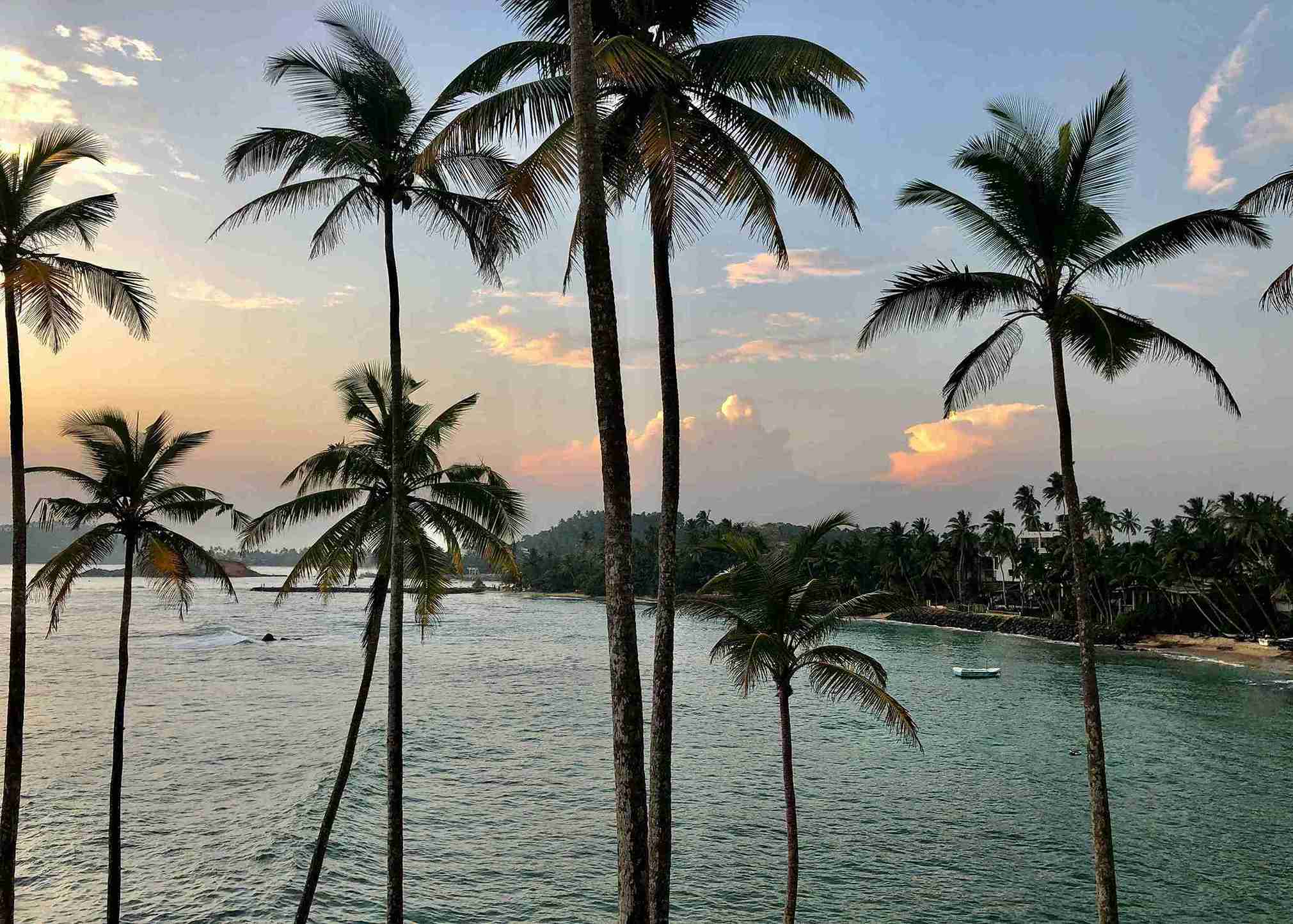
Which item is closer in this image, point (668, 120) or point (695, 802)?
point (668, 120)

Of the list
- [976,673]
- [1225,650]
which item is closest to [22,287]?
[976,673]

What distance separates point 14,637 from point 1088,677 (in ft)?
59.4

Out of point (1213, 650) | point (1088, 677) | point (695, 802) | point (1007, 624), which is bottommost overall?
point (695, 802)

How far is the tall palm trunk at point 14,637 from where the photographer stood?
13.6 meters

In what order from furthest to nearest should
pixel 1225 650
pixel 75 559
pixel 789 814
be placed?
pixel 1225 650 < pixel 75 559 < pixel 789 814

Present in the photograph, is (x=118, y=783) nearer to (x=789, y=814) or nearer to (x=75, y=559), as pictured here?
(x=75, y=559)

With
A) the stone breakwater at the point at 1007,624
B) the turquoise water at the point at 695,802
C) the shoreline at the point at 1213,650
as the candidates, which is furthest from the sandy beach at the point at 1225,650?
the turquoise water at the point at 695,802

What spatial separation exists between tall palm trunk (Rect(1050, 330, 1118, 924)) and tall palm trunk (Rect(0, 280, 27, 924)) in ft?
56.6

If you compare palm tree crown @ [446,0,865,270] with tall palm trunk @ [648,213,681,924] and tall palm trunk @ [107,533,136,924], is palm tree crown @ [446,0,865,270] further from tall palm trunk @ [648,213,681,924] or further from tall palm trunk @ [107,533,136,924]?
tall palm trunk @ [107,533,136,924]

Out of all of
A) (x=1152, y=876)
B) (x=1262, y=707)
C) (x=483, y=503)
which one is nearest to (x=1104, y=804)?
(x=483, y=503)

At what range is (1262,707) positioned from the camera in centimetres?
5462

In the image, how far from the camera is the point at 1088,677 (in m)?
14.0

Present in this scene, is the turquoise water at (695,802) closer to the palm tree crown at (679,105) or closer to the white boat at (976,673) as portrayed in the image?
the white boat at (976,673)

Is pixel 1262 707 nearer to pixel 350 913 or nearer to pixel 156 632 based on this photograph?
pixel 350 913
